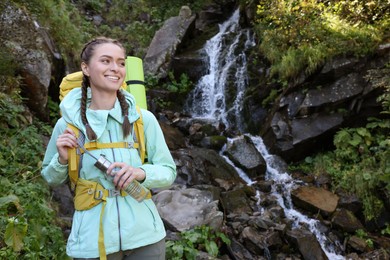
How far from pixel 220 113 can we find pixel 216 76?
1607mm

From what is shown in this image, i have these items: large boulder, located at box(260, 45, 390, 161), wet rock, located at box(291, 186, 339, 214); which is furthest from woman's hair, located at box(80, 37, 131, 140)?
large boulder, located at box(260, 45, 390, 161)

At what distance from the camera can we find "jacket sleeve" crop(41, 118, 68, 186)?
6.05ft

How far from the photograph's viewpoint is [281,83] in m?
10.6

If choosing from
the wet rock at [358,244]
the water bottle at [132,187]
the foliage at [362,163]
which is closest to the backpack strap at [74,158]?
the water bottle at [132,187]

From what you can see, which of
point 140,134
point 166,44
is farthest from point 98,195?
point 166,44

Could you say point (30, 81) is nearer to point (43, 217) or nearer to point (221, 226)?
point (43, 217)

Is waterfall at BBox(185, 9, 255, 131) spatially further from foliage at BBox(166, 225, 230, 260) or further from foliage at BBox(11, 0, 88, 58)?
foliage at BBox(166, 225, 230, 260)

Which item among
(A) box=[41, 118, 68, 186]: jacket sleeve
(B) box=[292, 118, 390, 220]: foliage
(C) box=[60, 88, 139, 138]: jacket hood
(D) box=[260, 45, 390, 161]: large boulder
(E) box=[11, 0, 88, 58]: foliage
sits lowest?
(B) box=[292, 118, 390, 220]: foliage

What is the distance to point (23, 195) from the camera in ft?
13.3

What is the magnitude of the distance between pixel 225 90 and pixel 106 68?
33.4 ft

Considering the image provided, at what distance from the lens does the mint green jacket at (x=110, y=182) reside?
1.78m

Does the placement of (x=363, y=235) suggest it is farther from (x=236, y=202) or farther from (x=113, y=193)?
(x=113, y=193)

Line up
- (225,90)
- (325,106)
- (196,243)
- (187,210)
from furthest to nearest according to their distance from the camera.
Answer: (225,90), (325,106), (187,210), (196,243)

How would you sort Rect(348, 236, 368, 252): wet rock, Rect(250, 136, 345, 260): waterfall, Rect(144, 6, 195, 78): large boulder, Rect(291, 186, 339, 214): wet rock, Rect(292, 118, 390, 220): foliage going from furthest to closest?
Rect(144, 6, 195, 78): large boulder
Rect(292, 118, 390, 220): foliage
Rect(291, 186, 339, 214): wet rock
Rect(250, 136, 345, 260): waterfall
Rect(348, 236, 368, 252): wet rock
